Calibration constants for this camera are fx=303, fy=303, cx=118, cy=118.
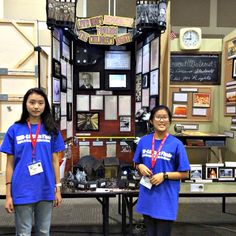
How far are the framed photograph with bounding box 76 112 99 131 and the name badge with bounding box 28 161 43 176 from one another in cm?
148

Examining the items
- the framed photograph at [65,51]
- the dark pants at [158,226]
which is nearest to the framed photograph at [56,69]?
the framed photograph at [65,51]

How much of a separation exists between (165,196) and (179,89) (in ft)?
8.69

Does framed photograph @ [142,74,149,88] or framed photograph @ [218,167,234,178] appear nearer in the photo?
framed photograph @ [218,167,234,178]

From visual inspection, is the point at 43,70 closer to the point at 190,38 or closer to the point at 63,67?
the point at 63,67

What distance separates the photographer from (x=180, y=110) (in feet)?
14.0

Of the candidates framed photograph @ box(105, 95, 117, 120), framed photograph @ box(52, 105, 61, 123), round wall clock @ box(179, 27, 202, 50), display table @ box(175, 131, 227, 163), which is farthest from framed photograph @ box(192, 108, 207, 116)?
framed photograph @ box(52, 105, 61, 123)

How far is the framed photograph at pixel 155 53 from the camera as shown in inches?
103

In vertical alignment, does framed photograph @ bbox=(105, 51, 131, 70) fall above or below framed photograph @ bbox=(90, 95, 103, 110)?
above

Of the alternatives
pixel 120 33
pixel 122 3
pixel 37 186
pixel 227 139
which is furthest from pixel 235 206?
pixel 122 3

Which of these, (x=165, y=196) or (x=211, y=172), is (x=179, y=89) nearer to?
(x=211, y=172)

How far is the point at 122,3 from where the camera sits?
636cm

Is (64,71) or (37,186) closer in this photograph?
(37,186)

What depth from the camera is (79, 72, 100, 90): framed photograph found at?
319cm

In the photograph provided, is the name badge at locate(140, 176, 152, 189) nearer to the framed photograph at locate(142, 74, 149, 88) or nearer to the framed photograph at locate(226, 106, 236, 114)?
the framed photograph at locate(142, 74, 149, 88)
